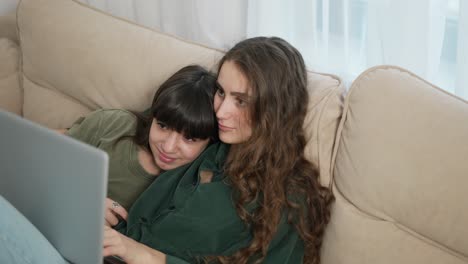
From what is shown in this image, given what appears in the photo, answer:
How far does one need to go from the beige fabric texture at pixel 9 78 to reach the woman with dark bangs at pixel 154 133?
0.39 m

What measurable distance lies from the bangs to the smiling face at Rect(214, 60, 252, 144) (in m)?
0.05

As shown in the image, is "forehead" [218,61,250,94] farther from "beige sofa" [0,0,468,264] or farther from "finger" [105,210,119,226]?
"finger" [105,210,119,226]

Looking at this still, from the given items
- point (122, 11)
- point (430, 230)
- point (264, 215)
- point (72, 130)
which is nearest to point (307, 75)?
point (264, 215)

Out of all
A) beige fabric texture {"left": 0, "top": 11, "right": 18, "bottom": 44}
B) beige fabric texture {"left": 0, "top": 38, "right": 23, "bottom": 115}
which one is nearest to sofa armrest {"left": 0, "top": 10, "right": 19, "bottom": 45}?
beige fabric texture {"left": 0, "top": 11, "right": 18, "bottom": 44}

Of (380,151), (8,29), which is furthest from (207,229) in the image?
(8,29)

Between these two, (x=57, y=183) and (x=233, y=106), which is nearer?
(x=57, y=183)

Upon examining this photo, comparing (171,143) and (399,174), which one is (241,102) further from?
(399,174)

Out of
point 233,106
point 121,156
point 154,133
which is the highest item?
point 233,106

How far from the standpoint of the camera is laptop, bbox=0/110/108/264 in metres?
0.89

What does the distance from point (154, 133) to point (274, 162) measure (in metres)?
0.34

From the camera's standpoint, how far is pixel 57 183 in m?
0.95

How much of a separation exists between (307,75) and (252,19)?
43cm

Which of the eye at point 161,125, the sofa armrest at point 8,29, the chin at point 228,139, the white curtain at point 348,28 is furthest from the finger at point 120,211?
the sofa armrest at point 8,29

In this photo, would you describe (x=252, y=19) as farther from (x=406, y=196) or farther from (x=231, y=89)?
(x=406, y=196)
